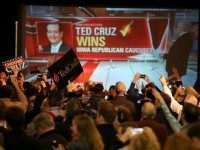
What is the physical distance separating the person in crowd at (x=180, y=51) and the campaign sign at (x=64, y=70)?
5606mm

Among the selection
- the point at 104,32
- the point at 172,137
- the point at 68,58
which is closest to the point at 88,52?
the point at 104,32

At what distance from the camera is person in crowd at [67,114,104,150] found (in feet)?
15.0

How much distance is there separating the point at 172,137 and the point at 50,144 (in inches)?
69.2

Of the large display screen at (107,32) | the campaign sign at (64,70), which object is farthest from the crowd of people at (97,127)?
the large display screen at (107,32)

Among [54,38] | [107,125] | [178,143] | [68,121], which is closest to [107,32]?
[54,38]

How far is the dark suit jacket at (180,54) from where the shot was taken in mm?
13797

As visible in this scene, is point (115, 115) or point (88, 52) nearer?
point (115, 115)

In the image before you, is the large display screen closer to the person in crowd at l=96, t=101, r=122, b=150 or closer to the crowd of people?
the crowd of people

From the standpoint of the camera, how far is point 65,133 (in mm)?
5668

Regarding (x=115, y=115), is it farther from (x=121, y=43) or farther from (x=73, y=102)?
(x=121, y=43)

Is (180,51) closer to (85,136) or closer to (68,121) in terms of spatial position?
(68,121)

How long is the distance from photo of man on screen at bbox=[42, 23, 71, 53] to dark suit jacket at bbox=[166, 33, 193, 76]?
257 centimetres

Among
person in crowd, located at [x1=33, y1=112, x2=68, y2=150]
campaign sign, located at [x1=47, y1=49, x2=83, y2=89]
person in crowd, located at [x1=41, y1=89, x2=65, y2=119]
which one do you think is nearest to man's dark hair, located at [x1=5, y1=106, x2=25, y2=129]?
person in crowd, located at [x1=33, y1=112, x2=68, y2=150]

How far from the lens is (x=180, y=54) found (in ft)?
45.7
